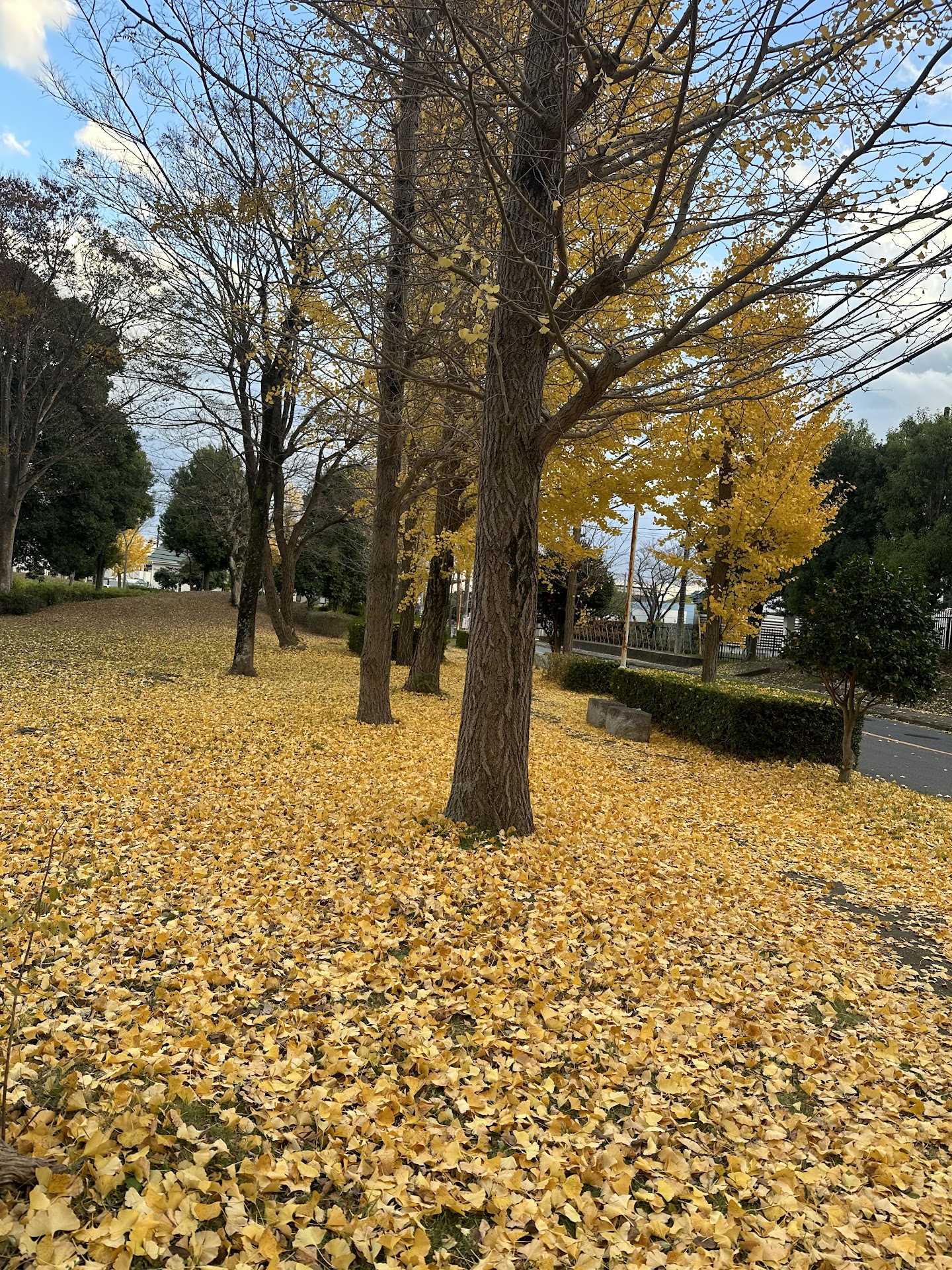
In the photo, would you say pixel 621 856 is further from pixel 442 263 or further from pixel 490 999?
pixel 442 263

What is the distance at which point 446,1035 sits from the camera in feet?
9.53

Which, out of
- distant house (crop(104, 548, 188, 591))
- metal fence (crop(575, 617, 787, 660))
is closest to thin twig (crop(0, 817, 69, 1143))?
metal fence (crop(575, 617, 787, 660))

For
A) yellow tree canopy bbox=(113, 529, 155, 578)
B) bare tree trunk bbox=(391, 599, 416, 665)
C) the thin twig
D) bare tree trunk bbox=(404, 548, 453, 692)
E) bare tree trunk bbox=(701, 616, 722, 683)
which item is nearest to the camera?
the thin twig

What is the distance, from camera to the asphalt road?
32.9 feet

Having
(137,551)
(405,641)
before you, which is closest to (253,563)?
(405,641)

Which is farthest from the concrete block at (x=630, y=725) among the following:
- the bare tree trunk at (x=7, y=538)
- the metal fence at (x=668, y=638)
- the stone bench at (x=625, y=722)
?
the metal fence at (x=668, y=638)

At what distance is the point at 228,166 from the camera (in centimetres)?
1096

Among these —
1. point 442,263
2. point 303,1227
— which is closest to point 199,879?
point 303,1227

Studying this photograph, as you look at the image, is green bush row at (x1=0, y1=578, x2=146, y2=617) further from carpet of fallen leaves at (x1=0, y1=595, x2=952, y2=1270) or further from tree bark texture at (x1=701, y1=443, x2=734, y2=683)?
tree bark texture at (x1=701, y1=443, x2=734, y2=683)

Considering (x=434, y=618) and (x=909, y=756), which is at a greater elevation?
(x=434, y=618)

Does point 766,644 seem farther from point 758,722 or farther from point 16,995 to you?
point 16,995

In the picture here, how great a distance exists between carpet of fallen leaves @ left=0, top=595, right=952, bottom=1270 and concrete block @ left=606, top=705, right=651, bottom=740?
15.3 feet

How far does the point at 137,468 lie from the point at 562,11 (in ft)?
92.1

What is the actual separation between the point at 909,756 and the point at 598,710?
5.16 m
